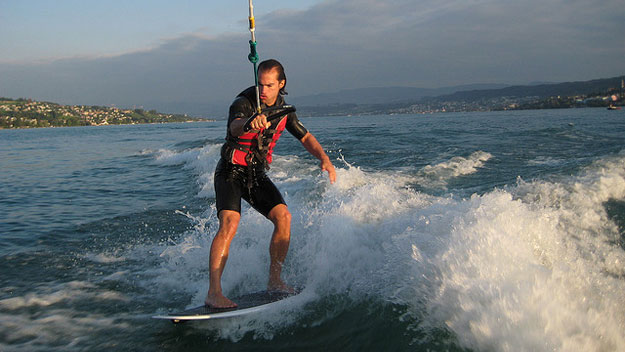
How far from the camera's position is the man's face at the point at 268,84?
3.89 m

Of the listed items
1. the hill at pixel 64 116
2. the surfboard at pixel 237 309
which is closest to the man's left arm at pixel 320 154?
the surfboard at pixel 237 309

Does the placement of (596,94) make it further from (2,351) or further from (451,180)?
(2,351)

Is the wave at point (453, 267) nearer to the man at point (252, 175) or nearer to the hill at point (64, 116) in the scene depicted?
the man at point (252, 175)

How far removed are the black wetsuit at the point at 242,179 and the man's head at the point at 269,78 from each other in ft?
0.46

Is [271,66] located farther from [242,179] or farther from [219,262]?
[219,262]

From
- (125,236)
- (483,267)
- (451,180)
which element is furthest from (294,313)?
(451,180)

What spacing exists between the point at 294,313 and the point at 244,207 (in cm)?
454

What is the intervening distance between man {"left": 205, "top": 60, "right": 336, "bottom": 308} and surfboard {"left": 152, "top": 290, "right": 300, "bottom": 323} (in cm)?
21

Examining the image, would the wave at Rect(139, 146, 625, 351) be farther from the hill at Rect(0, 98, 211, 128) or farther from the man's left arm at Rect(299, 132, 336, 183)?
the hill at Rect(0, 98, 211, 128)

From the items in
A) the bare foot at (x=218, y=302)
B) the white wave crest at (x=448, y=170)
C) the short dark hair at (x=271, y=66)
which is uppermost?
the short dark hair at (x=271, y=66)

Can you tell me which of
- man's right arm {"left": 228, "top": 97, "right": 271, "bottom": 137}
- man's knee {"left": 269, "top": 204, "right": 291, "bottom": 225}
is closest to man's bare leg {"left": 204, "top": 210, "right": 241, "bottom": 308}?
man's knee {"left": 269, "top": 204, "right": 291, "bottom": 225}

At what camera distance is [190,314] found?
347cm

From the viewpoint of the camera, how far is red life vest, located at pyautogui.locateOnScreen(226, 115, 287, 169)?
13.4ft

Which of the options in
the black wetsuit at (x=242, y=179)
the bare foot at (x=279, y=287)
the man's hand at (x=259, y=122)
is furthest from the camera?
the bare foot at (x=279, y=287)
